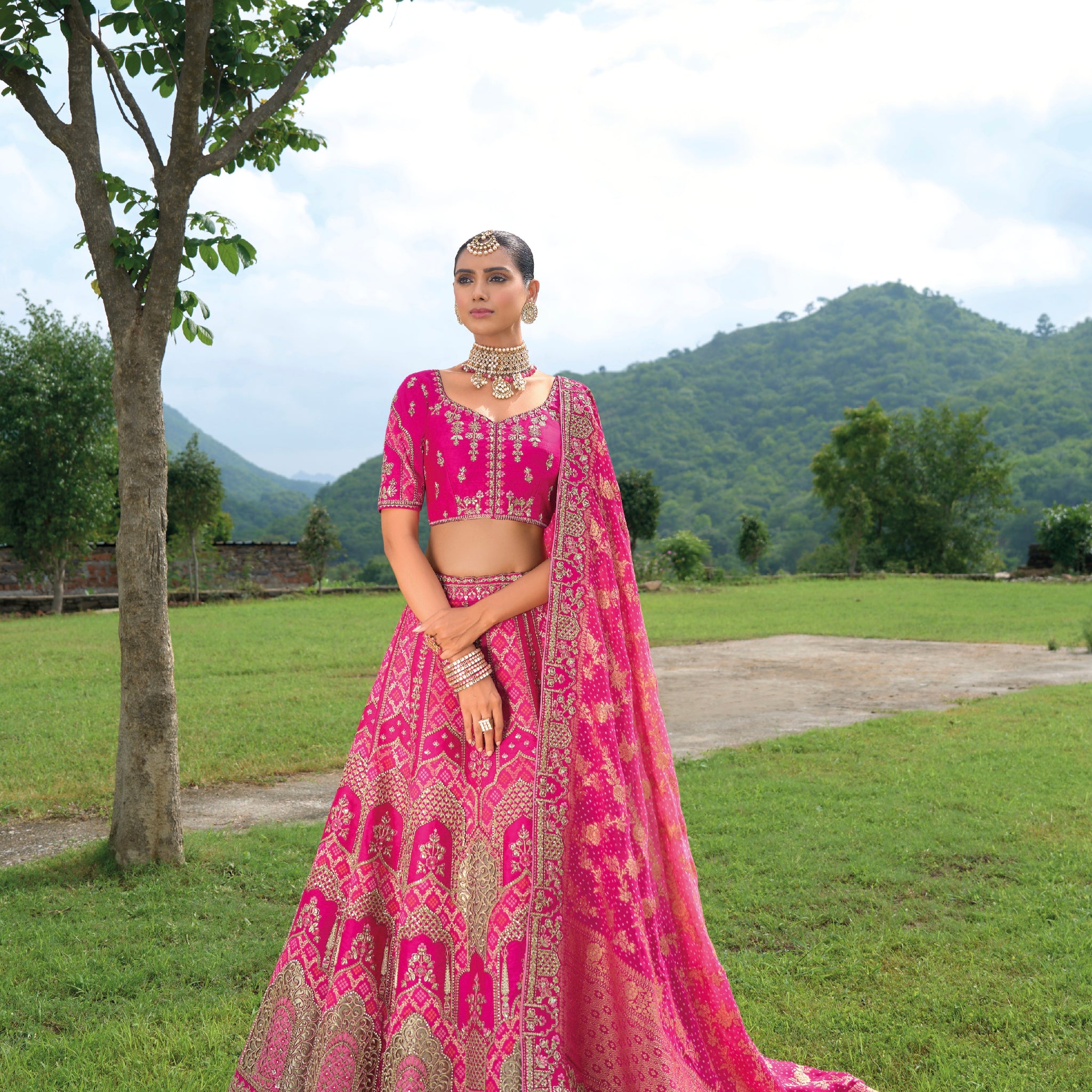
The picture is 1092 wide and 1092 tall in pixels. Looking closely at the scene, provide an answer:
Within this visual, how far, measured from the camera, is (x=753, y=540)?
26.7 m

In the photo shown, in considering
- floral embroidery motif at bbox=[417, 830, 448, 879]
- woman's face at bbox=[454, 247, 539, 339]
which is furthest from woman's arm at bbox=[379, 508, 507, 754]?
woman's face at bbox=[454, 247, 539, 339]

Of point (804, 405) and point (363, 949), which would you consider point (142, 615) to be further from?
point (804, 405)

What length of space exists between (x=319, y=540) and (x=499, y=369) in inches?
748

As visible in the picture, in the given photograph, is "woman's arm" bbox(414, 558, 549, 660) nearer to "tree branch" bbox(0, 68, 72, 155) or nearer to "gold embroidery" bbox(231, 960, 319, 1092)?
"gold embroidery" bbox(231, 960, 319, 1092)

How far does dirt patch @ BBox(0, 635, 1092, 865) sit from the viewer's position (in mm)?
5137

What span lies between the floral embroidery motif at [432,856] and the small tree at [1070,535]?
2622 cm

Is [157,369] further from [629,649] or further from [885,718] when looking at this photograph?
[885,718]

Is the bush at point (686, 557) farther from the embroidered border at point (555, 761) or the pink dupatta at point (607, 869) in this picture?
the embroidered border at point (555, 761)

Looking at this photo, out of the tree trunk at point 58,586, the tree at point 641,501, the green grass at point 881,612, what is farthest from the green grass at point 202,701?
the tree at point 641,501

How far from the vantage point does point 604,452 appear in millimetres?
2535

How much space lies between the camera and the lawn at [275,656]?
6.21 metres

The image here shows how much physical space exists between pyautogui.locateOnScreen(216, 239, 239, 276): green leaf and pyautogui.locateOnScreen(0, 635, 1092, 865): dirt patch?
278 cm

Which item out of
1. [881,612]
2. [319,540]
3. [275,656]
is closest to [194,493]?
[319,540]

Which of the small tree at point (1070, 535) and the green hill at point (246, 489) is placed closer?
the small tree at point (1070, 535)
